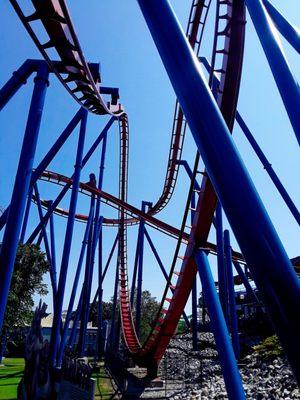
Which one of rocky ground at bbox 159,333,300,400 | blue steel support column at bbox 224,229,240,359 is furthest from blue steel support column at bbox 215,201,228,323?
rocky ground at bbox 159,333,300,400

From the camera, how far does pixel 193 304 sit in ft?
32.9

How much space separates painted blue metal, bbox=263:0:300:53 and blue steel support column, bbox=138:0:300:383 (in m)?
2.46

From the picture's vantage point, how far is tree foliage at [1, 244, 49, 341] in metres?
8.03

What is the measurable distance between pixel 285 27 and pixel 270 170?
3531 millimetres

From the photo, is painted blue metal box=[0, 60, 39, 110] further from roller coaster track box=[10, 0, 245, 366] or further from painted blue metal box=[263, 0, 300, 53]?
painted blue metal box=[263, 0, 300, 53]

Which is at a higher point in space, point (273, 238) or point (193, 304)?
point (193, 304)

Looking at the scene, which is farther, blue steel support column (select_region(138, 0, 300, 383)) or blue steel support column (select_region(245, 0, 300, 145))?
blue steel support column (select_region(245, 0, 300, 145))

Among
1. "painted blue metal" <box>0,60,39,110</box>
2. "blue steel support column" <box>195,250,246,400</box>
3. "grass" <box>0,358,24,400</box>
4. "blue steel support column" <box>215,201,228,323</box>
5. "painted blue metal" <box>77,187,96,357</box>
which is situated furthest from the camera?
"painted blue metal" <box>77,187,96,357</box>

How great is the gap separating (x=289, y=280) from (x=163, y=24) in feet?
4.49

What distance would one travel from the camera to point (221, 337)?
3.57 metres

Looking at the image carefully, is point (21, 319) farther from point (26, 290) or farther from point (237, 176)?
point (237, 176)

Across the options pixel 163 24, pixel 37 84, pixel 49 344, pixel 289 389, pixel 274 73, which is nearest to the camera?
pixel 163 24

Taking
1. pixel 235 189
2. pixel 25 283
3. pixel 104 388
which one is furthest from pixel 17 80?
pixel 104 388

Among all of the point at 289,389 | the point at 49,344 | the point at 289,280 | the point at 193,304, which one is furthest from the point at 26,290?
the point at 289,280
